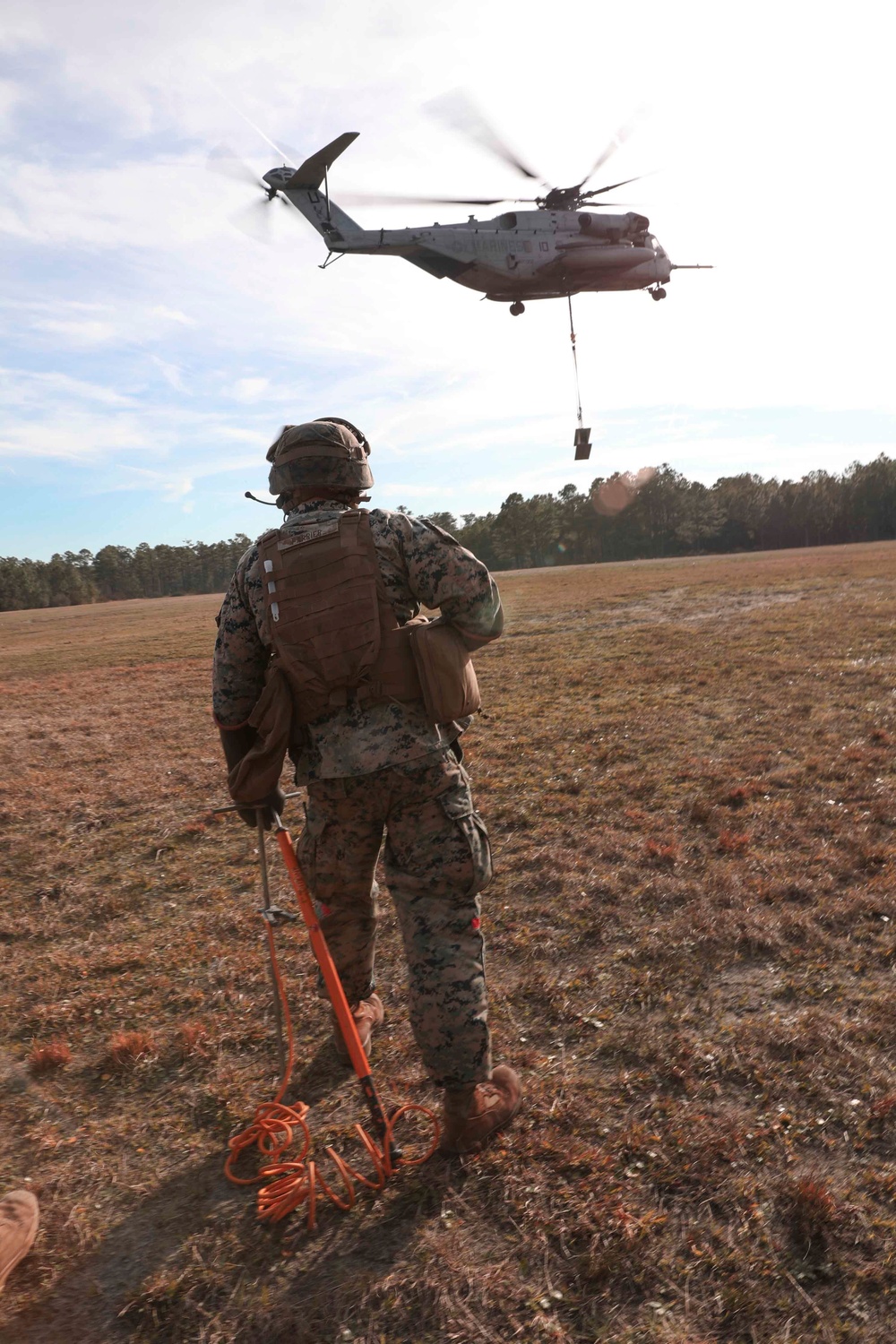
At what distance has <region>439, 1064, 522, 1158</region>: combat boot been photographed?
284 centimetres

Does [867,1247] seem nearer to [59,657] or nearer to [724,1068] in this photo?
[724,1068]

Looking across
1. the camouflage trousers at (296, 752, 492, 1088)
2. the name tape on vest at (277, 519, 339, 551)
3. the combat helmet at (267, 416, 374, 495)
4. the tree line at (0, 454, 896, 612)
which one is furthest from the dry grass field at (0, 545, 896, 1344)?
the tree line at (0, 454, 896, 612)

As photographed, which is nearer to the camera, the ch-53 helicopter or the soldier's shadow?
the soldier's shadow

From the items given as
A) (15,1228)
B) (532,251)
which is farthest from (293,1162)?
(532,251)

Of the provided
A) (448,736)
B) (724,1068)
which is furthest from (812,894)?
(448,736)

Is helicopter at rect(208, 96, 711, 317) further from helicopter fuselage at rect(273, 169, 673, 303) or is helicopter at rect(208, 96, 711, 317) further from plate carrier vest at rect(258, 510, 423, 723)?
plate carrier vest at rect(258, 510, 423, 723)

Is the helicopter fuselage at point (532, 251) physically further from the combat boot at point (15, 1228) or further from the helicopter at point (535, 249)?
the combat boot at point (15, 1228)

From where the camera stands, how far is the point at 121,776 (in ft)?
28.4

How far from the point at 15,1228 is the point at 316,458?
9.41ft

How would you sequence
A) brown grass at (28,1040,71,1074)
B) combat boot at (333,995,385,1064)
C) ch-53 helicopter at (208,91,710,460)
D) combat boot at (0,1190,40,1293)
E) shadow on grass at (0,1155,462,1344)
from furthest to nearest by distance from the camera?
1. ch-53 helicopter at (208,91,710,460)
2. brown grass at (28,1040,71,1074)
3. combat boot at (333,995,385,1064)
4. combat boot at (0,1190,40,1293)
5. shadow on grass at (0,1155,462,1344)

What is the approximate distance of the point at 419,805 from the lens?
2.92 meters

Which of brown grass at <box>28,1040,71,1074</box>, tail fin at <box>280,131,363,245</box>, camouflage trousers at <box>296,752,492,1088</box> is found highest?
tail fin at <box>280,131,363,245</box>

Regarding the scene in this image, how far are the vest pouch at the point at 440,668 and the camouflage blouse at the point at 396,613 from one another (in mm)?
78

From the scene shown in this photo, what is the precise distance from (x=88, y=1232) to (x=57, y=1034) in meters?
1.37
